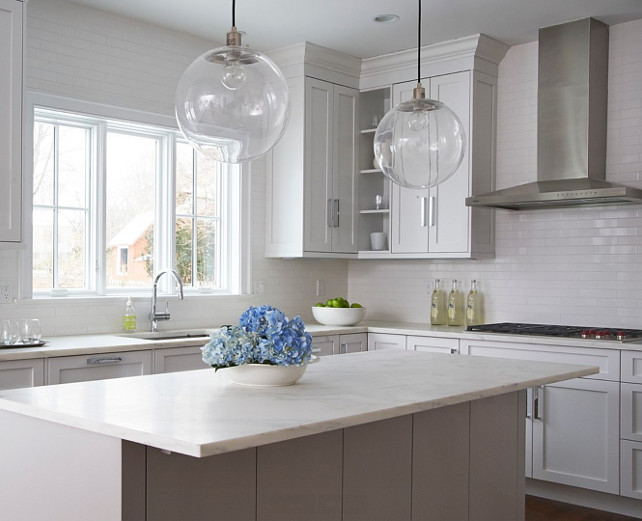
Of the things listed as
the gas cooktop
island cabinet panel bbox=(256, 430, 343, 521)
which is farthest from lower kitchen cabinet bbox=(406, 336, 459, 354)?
island cabinet panel bbox=(256, 430, 343, 521)

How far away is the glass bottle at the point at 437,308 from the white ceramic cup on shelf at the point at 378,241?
0.50 m

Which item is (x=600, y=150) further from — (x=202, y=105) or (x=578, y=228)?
(x=202, y=105)

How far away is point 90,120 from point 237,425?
128 inches

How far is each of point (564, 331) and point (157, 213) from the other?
2.64 meters

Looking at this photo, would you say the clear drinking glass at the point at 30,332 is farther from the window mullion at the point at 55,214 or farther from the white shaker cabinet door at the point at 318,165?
the white shaker cabinet door at the point at 318,165

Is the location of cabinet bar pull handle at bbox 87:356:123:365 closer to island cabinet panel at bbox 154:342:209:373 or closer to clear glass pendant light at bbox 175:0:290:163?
island cabinet panel at bbox 154:342:209:373

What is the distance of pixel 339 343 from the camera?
16.6 ft

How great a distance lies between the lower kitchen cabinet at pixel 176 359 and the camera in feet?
13.3

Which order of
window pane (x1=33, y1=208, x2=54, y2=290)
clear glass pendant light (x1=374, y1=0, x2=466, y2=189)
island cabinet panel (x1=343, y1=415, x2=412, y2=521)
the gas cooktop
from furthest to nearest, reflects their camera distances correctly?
window pane (x1=33, y1=208, x2=54, y2=290) → the gas cooktop → clear glass pendant light (x1=374, y1=0, x2=466, y2=189) → island cabinet panel (x1=343, y1=415, x2=412, y2=521)

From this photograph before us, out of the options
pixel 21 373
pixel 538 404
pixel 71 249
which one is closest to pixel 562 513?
pixel 538 404

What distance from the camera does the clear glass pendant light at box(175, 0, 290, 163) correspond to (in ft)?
6.77

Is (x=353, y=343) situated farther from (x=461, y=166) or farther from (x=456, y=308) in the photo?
(x=461, y=166)

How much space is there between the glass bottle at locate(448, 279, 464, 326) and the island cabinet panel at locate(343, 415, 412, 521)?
2.71 m

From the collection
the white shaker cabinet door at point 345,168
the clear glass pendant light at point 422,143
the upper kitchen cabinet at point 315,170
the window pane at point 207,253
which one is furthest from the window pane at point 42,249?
the clear glass pendant light at point 422,143
